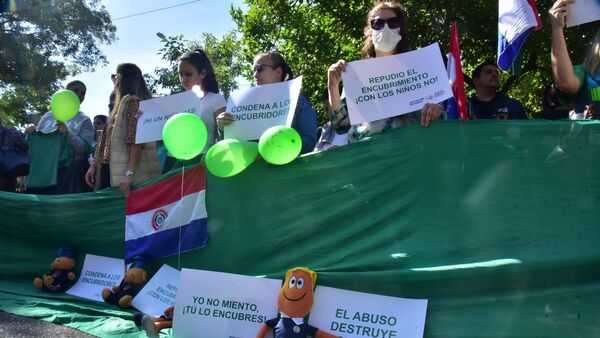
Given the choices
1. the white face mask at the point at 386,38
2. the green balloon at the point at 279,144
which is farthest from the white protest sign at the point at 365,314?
the white face mask at the point at 386,38

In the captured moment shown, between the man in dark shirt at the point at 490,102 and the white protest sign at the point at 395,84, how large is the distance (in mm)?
1662

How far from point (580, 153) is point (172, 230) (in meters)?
2.61

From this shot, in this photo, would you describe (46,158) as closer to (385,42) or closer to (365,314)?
(385,42)

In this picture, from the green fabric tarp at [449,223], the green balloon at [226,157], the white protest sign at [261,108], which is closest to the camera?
the green fabric tarp at [449,223]

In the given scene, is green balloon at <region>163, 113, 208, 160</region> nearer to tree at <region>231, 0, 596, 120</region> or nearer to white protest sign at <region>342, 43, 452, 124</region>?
white protest sign at <region>342, 43, 452, 124</region>

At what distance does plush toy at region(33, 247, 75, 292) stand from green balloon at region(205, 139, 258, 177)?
6.17 feet

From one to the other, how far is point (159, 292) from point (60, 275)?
113 centimetres

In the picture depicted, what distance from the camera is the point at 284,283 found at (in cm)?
347

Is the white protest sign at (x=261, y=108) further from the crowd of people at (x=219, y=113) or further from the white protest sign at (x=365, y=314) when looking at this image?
the white protest sign at (x=365, y=314)

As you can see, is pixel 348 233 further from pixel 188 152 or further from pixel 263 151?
pixel 188 152

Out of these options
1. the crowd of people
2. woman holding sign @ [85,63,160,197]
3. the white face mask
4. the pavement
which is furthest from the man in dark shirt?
the pavement

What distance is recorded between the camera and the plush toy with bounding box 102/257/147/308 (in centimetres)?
Result: 439

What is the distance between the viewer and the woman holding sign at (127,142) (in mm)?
4734

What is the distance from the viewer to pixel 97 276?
4.86 meters
